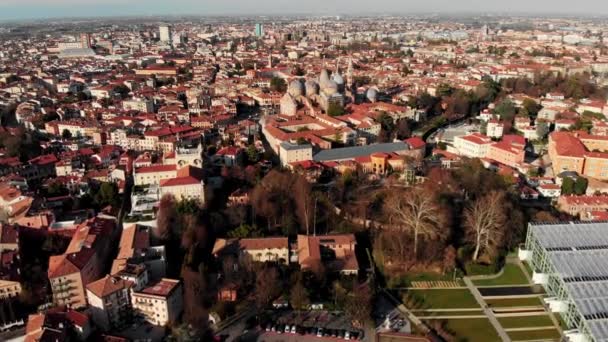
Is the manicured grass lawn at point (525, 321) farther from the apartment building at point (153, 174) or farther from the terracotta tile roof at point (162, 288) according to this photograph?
the apartment building at point (153, 174)

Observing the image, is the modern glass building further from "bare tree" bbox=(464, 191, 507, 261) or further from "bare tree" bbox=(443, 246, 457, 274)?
"bare tree" bbox=(443, 246, 457, 274)

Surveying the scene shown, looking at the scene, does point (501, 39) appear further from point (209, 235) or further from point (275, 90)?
point (209, 235)

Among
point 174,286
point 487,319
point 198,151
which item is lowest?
point 487,319

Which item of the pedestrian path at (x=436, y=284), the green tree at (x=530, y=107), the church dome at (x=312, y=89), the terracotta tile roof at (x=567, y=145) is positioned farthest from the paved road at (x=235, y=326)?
the green tree at (x=530, y=107)

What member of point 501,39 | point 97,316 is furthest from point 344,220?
point 501,39

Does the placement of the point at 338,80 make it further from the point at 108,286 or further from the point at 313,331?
the point at 108,286
